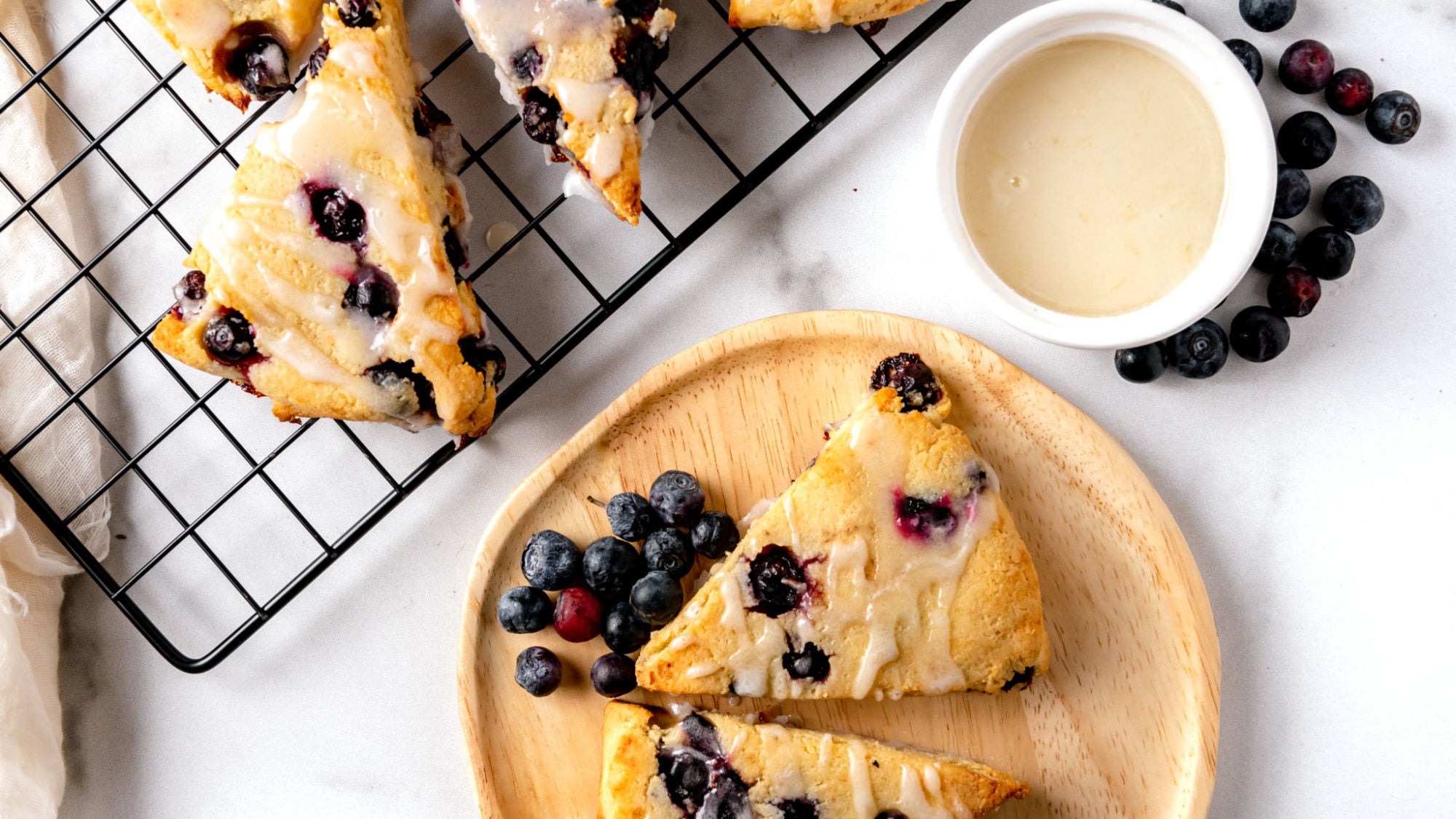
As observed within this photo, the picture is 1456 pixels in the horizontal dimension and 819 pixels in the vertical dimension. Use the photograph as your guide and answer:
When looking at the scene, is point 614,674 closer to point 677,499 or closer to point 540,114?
point 677,499

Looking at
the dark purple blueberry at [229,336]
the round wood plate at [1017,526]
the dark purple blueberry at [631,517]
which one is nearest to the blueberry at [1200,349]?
the round wood plate at [1017,526]

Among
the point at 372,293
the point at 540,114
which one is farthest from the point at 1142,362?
the point at 372,293

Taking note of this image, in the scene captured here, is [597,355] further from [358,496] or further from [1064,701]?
[1064,701]

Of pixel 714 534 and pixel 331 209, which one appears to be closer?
pixel 331 209

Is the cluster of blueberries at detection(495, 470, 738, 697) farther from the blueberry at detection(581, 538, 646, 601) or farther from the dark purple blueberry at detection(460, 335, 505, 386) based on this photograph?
the dark purple blueberry at detection(460, 335, 505, 386)

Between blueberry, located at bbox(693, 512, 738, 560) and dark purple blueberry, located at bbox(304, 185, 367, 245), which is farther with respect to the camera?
blueberry, located at bbox(693, 512, 738, 560)

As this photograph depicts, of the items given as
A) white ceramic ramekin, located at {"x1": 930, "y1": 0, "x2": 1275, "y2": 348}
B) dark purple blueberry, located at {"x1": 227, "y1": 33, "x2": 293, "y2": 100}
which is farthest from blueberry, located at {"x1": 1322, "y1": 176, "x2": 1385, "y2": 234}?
dark purple blueberry, located at {"x1": 227, "y1": 33, "x2": 293, "y2": 100}

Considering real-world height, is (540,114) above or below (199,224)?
below
